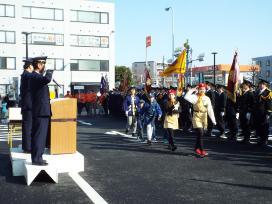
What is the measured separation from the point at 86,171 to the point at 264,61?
11260 centimetres

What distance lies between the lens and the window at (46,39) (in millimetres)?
46541

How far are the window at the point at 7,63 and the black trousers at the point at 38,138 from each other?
4089 cm

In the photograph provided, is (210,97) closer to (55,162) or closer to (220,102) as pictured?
(220,102)

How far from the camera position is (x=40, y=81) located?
21.7 ft

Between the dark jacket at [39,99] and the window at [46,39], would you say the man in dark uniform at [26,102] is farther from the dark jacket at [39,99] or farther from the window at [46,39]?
the window at [46,39]

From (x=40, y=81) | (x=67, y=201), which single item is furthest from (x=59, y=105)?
(x=67, y=201)

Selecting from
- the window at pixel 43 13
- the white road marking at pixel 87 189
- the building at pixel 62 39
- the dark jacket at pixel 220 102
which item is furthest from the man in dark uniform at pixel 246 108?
the window at pixel 43 13

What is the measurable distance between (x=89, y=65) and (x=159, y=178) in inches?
1719

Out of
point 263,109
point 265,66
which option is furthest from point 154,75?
point 263,109

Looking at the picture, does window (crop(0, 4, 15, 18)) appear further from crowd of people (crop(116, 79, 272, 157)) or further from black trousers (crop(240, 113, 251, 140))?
black trousers (crop(240, 113, 251, 140))

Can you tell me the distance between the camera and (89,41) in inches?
1956

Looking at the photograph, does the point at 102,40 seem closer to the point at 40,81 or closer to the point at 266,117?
the point at 266,117

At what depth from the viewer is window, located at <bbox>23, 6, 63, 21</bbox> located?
46375 mm

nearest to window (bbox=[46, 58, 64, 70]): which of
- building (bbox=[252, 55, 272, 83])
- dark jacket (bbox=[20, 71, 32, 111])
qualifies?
dark jacket (bbox=[20, 71, 32, 111])
